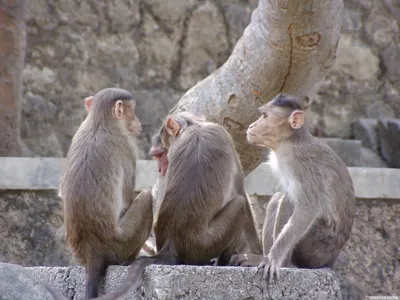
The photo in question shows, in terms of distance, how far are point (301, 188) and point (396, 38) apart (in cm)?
429

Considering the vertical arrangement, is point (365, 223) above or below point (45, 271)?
below

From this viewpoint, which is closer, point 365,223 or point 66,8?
point 365,223

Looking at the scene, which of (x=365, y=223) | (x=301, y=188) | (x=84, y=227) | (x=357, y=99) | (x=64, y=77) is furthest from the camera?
(x=357, y=99)

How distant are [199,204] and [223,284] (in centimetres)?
60

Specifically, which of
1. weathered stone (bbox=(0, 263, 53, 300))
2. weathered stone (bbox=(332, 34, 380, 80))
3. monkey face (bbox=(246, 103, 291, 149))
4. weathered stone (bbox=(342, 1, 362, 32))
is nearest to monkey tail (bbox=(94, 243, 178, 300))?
weathered stone (bbox=(0, 263, 53, 300))

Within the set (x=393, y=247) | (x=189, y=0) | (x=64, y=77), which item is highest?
(x=189, y=0)

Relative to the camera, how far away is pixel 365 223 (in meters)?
8.20

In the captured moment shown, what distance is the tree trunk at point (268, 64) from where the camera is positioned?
6227 mm

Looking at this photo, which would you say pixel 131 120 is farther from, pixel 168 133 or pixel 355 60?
pixel 355 60

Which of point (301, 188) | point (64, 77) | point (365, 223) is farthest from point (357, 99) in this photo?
point (301, 188)

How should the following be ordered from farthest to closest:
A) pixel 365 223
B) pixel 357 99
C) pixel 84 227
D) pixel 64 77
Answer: pixel 357 99, pixel 64 77, pixel 365 223, pixel 84 227

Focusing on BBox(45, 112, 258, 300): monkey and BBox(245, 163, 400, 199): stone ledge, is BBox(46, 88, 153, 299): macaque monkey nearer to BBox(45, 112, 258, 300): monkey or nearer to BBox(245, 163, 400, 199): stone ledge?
BBox(45, 112, 258, 300): monkey

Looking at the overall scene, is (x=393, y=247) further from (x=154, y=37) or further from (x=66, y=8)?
(x=66, y=8)

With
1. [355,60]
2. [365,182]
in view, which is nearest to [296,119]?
[365,182]
